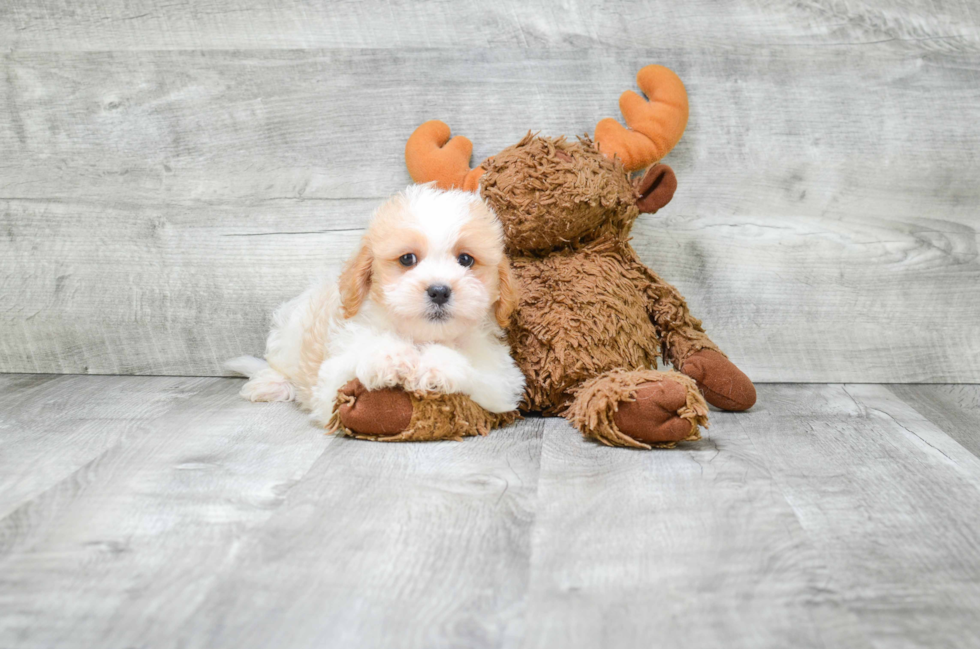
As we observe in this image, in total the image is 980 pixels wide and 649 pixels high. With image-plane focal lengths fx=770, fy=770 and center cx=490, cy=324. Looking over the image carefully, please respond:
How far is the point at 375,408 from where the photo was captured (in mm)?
1228

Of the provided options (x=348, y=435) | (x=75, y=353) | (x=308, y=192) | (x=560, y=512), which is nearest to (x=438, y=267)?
(x=348, y=435)

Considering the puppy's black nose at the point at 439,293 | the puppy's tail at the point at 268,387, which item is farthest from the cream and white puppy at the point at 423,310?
the puppy's tail at the point at 268,387

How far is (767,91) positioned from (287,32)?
1033mm

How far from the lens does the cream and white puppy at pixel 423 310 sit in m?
1.21

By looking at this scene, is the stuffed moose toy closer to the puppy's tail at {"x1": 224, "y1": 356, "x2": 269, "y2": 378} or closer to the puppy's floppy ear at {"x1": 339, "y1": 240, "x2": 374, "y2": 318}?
the puppy's floppy ear at {"x1": 339, "y1": 240, "x2": 374, "y2": 318}

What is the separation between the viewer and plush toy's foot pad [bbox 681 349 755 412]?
142 centimetres

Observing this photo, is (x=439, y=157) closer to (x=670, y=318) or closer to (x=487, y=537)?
(x=670, y=318)

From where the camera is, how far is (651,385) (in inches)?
47.6

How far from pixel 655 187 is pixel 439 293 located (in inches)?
19.3

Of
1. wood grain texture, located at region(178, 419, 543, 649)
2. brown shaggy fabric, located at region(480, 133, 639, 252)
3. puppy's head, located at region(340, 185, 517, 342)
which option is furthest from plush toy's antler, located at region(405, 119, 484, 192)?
wood grain texture, located at region(178, 419, 543, 649)

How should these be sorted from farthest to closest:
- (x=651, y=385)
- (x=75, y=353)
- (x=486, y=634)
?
(x=75, y=353) → (x=651, y=385) → (x=486, y=634)

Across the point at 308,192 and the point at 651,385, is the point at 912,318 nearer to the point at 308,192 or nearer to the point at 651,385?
the point at 651,385

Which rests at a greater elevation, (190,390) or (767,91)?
(767,91)

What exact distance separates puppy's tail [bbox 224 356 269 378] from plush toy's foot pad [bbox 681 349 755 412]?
888mm
